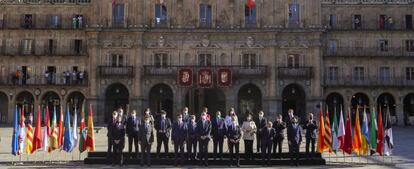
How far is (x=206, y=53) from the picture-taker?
159ft

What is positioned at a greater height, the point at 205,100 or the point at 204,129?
the point at 205,100

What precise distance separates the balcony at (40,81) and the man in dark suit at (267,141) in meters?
31.6

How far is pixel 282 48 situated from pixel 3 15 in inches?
1045

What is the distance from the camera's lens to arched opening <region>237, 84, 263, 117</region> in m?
49.7

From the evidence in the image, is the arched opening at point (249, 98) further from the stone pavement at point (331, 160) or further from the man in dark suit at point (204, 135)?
the man in dark suit at point (204, 135)

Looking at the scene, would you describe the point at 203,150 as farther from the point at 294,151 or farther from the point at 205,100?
the point at 205,100

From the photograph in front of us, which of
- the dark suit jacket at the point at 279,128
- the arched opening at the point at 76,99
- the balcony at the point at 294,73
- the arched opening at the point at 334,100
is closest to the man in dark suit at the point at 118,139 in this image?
the dark suit jacket at the point at 279,128

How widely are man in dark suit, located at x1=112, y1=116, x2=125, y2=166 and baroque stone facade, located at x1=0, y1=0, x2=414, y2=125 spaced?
26.7 metres

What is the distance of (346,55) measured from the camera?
49875mm

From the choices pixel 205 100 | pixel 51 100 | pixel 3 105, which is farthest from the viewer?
pixel 51 100

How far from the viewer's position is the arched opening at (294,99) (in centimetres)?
4969

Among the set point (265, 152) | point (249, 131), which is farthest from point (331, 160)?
point (249, 131)

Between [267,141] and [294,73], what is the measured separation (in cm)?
2800

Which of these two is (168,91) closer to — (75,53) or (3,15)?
(75,53)
